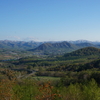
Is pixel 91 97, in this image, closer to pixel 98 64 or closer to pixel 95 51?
pixel 98 64

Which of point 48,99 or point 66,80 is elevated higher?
point 48,99

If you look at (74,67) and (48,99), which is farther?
(74,67)

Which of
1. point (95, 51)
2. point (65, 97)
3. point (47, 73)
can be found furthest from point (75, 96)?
point (95, 51)

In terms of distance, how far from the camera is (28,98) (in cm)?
1477

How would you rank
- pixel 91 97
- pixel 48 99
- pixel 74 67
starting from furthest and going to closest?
1. pixel 74 67
2. pixel 91 97
3. pixel 48 99

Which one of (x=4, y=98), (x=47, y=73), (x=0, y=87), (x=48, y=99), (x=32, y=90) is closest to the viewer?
(x=48, y=99)

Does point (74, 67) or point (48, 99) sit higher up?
point (48, 99)

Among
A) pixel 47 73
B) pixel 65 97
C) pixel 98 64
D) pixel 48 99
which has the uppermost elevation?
pixel 48 99

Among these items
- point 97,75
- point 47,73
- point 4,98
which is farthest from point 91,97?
point 47,73

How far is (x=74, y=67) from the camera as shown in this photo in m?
64.5

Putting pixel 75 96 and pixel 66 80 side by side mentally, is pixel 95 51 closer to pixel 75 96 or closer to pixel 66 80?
pixel 66 80

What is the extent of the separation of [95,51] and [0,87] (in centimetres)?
11646

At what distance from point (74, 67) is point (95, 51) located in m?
62.9

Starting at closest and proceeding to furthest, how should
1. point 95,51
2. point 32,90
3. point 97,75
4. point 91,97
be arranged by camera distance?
point 91,97 → point 32,90 → point 97,75 → point 95,51
